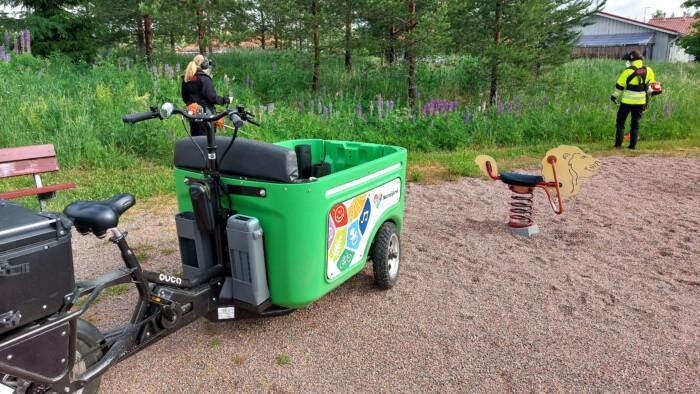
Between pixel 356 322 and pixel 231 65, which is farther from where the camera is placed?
pixel 231 65

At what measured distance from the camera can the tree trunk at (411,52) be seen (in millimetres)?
10445

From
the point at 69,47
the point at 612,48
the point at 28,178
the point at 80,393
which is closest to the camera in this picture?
the point at 80,393

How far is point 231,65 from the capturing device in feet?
50.3

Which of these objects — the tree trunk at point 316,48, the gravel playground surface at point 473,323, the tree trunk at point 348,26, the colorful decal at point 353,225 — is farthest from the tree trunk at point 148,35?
the colorful decal at point 353,225

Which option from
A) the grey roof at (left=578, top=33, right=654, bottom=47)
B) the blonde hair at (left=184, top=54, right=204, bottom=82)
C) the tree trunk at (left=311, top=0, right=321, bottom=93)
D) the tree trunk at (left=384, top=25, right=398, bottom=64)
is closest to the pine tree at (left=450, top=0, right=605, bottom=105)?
the tree trunk at (left=384, top=25, right=398, bottom=64)

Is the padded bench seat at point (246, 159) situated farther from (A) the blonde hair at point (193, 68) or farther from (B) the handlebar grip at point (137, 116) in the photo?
(A) the blonde hair at point (193, 68)

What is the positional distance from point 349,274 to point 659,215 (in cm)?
421

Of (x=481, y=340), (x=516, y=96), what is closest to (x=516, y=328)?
(x=481, y=340)

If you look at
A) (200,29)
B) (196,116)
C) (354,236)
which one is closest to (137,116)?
(196,116)

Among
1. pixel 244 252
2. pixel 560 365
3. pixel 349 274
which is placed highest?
pixel 244 252

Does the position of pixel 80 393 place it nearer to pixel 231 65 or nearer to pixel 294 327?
pixel 294 327

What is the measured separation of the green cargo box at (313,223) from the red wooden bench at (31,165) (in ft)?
8.50

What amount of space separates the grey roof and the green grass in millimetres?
29071

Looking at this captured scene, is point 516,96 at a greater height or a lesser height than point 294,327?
greater
